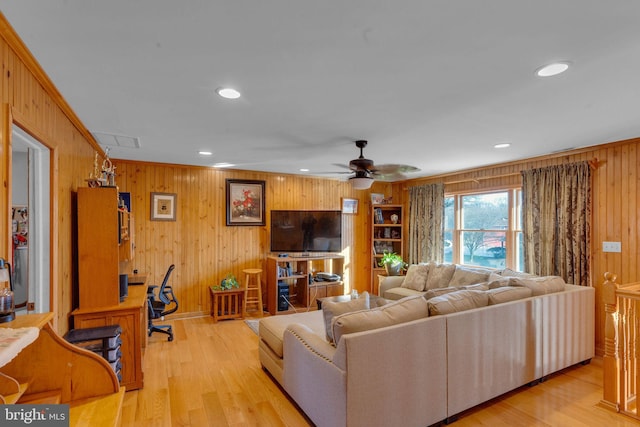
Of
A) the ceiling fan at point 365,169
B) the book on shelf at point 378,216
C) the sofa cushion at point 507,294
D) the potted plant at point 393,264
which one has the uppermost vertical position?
the ceiling fan at point 365,169

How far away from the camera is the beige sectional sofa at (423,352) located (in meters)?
1.99

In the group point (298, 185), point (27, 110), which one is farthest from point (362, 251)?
point (27, 110)

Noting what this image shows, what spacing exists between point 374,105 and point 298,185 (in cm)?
354

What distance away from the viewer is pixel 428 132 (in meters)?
→ 3.13

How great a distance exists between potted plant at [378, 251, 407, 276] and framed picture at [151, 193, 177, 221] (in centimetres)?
366

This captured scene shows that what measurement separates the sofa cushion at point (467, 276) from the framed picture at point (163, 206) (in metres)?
4.21

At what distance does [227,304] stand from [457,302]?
360 cm

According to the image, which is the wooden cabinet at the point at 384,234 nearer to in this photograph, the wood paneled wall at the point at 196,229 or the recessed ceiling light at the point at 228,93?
the wood paneled wall at the point at 196,229

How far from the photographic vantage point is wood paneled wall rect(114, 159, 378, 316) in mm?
4699

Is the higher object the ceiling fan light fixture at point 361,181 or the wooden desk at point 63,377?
the ceiling fan light fixture at point 361,181

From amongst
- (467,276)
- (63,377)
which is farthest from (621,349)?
(63,377)

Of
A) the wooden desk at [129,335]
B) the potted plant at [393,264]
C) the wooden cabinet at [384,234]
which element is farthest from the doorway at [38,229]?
the wooden cabinet at [384,234]

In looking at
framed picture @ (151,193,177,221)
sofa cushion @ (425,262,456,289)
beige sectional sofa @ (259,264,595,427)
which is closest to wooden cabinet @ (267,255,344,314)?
sofa cushion @ (425,262,456,289)

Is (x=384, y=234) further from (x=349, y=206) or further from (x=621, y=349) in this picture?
(x=621, y=349)
